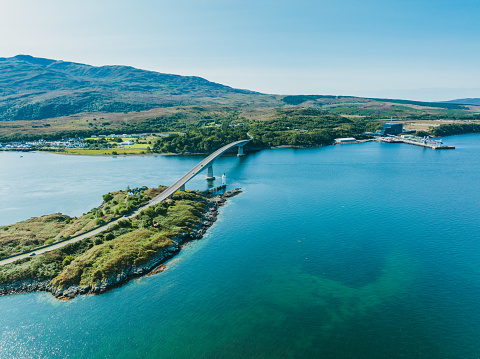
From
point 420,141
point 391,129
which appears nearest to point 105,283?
point 420,141

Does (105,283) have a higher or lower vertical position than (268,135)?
lower

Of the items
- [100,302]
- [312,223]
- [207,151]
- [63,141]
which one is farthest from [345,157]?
[63,141]

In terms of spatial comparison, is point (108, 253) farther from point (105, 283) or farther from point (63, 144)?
point (63, 144)

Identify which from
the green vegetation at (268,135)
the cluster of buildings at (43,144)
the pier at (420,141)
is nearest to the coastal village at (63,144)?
the cluster of buildings at (43,144)

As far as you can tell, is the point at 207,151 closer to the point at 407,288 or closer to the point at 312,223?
the point at 312,223

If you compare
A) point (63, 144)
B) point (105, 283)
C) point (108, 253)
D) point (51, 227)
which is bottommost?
point (105, 283)

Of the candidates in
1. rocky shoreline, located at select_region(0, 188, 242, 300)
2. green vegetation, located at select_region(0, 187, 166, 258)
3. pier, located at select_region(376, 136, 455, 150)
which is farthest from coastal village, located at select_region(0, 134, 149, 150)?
pier, located at select_region(376, 136, 455, 150)
